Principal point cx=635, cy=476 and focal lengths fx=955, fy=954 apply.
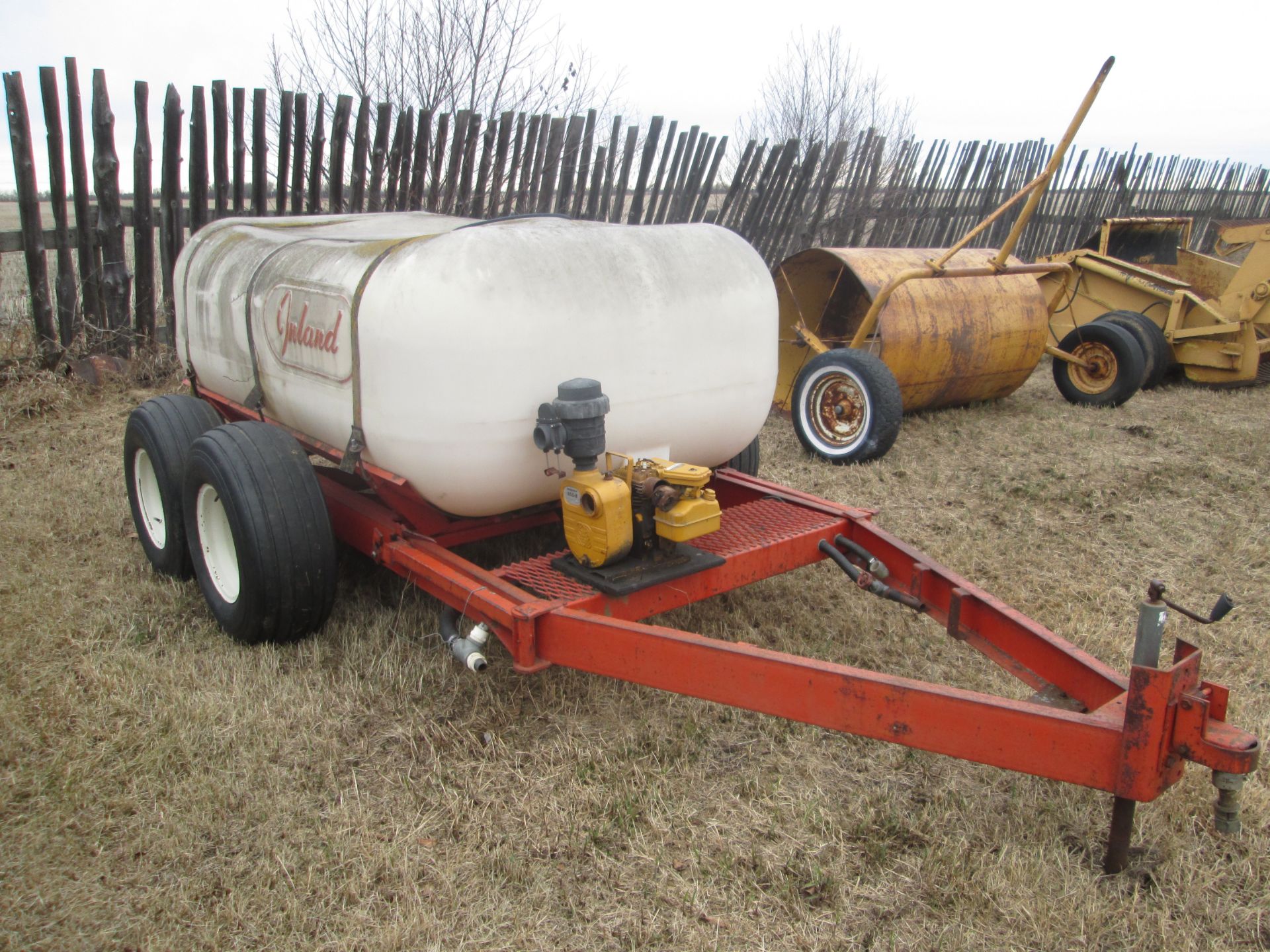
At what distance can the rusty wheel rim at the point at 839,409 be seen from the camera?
5551 mm

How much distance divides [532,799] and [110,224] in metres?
5.61

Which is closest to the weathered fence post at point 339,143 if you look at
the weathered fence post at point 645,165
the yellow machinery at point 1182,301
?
→ the weathered fence post at point 645,165

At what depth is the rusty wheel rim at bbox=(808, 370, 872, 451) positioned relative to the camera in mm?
5551

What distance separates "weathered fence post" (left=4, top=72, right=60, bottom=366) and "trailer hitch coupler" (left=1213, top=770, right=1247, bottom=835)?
679cm

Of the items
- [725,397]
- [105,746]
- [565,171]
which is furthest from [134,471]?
[565,171]

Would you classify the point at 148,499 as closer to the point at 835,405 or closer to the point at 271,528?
the point at 271,528

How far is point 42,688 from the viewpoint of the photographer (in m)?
3.03

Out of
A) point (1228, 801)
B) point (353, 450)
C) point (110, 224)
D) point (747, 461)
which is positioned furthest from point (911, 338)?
point (110, 224)

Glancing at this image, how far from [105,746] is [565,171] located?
610cm

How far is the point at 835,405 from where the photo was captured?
18.8 ft

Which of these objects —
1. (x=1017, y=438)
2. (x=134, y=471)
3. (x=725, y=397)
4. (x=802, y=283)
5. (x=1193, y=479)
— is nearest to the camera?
(x=725, y=397)

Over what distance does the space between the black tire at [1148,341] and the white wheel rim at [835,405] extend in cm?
311

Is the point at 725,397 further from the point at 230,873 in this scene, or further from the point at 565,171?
the point at 565,171

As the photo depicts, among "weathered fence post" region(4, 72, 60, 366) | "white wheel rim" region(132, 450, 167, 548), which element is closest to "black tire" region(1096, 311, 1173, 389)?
"white wheel rim" region(132, 450, 167, 548)
